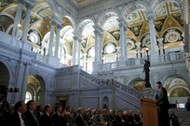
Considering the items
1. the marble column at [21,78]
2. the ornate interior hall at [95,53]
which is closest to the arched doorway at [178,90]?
the ornate interior hall at [95,53]

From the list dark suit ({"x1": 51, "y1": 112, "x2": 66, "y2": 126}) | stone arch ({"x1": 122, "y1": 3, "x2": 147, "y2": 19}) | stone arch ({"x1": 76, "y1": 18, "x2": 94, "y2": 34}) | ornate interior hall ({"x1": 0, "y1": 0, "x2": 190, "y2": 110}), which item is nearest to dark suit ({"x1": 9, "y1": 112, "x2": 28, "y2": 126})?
dark suit ({"x1": 51, "y1": 112, "x2": 66, "y2": 126})

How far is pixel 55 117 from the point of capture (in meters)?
6.21

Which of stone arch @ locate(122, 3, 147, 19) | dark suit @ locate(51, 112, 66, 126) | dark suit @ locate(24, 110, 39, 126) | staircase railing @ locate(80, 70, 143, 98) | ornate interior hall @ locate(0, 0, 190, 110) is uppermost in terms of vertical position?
stone arch @ locate(122, 3, 147, 19)

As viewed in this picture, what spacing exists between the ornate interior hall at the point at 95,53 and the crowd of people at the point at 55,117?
8.21ft

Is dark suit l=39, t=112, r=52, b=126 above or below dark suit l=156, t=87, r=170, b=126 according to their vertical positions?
below

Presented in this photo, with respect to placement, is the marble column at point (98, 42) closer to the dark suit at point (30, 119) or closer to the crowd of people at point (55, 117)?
the crowd of people at point (55, 117)

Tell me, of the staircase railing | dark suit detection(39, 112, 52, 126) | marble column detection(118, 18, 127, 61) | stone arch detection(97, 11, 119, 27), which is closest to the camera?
dark suit detection(39, 112, 52, 126)

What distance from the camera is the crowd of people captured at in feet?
13.3

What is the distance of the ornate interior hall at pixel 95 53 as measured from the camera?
42.6 feet

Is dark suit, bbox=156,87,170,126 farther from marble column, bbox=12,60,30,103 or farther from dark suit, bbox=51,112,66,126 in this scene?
marble column, bbox=12,60,30,103

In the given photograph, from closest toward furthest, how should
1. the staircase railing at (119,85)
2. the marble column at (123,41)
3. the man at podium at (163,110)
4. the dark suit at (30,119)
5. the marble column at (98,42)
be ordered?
the dark suit at (30,119)
the man at podium at (163,110)
the staircase railing at (119,85)
the marble column at (123,41)
the marble column at (98,42)

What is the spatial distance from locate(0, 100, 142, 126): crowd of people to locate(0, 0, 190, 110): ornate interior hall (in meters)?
2.50

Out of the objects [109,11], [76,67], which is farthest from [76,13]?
[76,67]

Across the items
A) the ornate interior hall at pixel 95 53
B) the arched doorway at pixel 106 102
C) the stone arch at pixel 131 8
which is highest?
the stone arch at pixel 131 8
